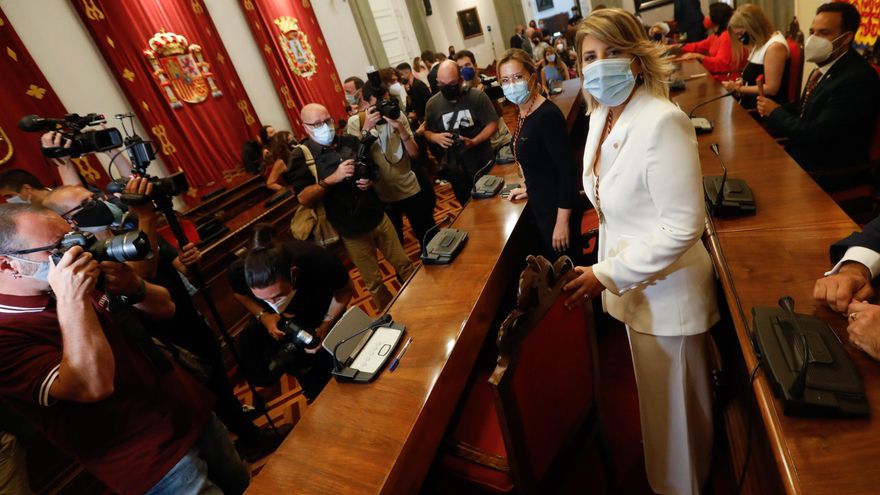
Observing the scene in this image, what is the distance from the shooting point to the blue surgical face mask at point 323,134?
2.58 metres

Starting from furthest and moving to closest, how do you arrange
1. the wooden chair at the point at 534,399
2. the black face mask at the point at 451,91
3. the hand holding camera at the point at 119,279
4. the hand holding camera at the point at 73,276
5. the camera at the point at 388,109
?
the black face mask at the point at 451,91 < the camera at the point at 388,109 < the hand holding camera at the point at 119,279 < the hand holding camera at the point at 73,276 < the wooden chair at the point at 534,399

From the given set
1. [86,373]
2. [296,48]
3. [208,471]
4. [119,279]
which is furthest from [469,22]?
[86,373]

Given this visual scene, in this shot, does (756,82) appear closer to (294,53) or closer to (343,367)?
(343,367)

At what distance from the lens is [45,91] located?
348 centimetres

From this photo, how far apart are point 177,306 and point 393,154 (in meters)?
1.66

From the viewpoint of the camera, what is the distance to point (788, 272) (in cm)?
117

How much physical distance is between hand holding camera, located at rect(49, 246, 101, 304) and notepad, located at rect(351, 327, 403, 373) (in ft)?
2.65

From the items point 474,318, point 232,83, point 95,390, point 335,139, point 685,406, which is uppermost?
point 232,83

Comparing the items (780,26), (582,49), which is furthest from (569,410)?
(780,26)

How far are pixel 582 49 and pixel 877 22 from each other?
13.0ft

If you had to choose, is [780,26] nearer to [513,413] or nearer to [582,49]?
[582,49]

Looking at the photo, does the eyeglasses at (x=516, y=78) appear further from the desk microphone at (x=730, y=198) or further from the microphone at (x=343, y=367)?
the microphone at (x=343, y=367)

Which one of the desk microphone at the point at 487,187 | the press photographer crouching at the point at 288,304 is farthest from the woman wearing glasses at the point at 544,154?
the press photographer crouching at the point at 288,304

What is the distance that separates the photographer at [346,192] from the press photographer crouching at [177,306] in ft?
2.79
